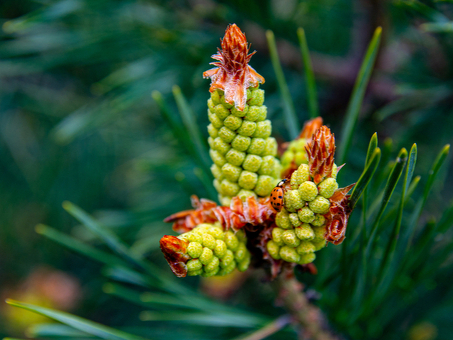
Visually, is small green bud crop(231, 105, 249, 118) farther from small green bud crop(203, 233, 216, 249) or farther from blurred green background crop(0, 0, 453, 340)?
blurred green background crop(0, 0, 453, 340)

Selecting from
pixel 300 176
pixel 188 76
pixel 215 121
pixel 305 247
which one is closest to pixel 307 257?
pixel 305 247

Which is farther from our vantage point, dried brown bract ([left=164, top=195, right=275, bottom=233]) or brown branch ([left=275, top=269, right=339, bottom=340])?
brown branch ([left=275, top=269, right=339, bottom=340])

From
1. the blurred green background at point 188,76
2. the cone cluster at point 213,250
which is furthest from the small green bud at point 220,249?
the blurred green background at point 188,76

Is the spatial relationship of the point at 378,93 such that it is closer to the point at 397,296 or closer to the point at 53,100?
the point at 397,296

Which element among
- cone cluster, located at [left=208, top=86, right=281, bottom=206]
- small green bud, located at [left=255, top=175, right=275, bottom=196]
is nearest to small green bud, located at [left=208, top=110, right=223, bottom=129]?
cone cluster, located at [left=208, top=86, right=281, bottom=206]

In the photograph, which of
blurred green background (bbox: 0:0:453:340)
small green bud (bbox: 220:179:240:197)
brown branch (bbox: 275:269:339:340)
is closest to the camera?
small green bud (bbox: 220:179:240:197)

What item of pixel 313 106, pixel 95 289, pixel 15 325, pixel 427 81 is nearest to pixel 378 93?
pixel 427 81
